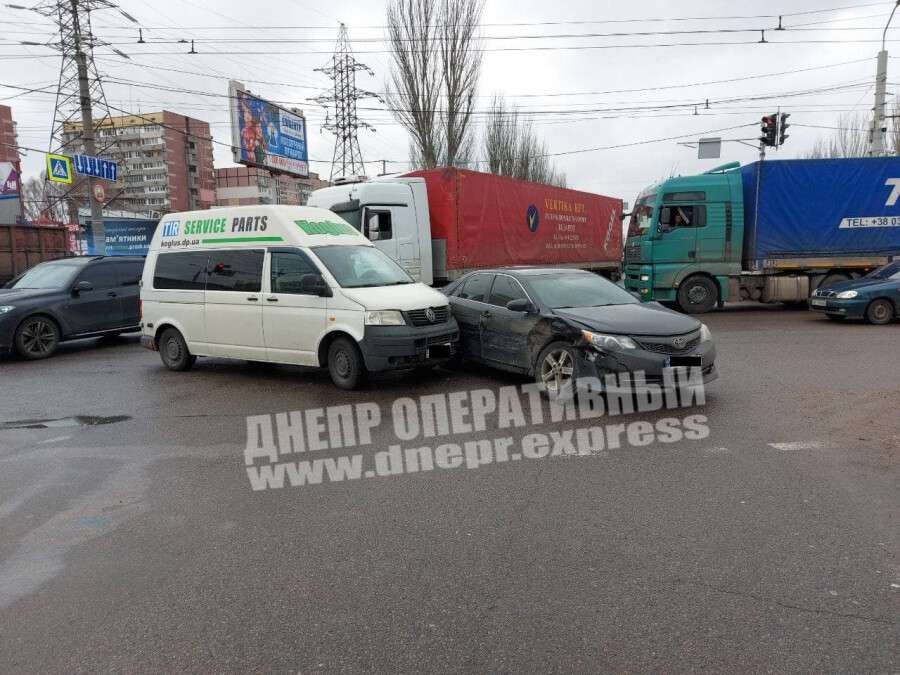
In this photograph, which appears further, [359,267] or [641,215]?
[641,215]

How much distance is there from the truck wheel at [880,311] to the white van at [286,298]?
9911 millimetres

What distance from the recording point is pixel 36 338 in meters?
11.2

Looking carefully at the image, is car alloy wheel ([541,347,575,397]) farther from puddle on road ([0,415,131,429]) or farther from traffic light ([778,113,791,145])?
traffic light ([778,113,791,145])

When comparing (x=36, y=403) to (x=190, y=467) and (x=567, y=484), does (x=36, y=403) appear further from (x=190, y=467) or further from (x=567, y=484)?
(x=567, y=484)

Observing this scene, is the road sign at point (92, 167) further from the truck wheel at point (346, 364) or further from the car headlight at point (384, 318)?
the car headlight at point (384, 318)

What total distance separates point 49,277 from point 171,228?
4.18 m

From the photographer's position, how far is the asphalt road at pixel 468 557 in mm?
2709

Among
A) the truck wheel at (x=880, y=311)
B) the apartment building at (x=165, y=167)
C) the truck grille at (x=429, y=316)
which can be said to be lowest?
the truck wheel at (x=880, y=311)

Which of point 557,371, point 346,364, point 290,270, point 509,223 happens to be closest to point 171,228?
point 290,270

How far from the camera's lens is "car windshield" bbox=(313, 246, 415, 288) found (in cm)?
803

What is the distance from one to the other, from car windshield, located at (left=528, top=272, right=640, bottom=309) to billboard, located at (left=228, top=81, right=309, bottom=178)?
24723 mm

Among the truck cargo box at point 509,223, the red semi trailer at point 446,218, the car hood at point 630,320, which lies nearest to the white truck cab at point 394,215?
the red semi trailer at point 446,218

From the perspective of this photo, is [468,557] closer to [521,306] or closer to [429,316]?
[521,306]

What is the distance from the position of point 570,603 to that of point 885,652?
4.17 feet
